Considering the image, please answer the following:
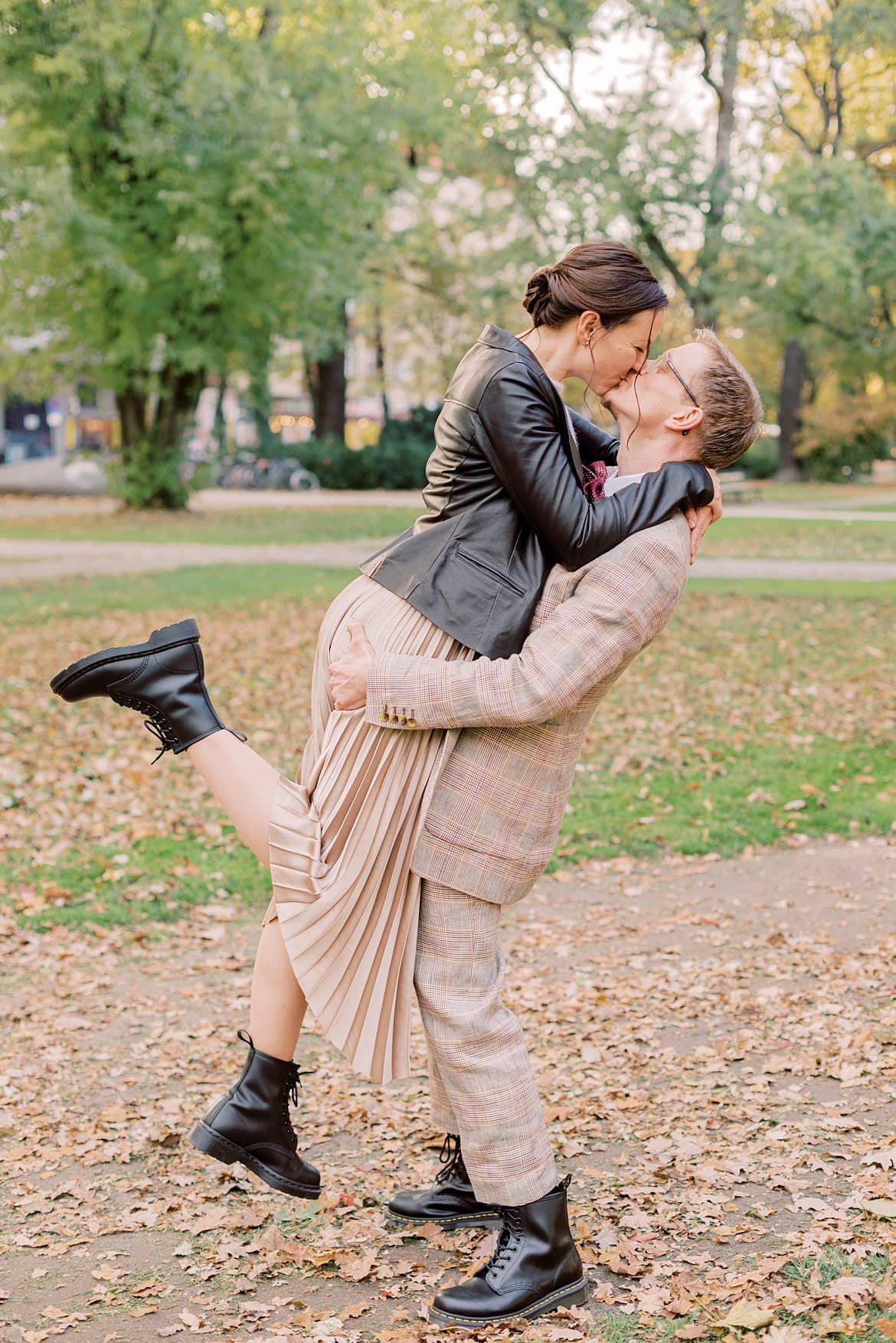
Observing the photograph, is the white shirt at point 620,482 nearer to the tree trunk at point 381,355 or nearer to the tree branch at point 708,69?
the tree branch at point 708,69

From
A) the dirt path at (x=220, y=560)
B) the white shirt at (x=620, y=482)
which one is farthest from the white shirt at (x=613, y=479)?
the dirt path at (x=220, y=560)

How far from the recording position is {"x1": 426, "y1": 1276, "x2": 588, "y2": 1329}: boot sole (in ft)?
9.50

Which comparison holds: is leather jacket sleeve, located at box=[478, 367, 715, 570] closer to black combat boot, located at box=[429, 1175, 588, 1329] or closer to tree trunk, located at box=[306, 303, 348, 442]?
black combat boot, located at box=[429, 1175, 588, 1329]

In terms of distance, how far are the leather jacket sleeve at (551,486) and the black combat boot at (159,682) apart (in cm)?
83

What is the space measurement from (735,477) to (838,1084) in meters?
28.3

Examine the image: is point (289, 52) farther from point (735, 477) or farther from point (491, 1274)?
point (491, 1274)

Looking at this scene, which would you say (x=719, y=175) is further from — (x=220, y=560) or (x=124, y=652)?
(x=124, y=652)

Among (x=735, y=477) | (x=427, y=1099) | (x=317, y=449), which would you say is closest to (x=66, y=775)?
(x=427, y=1099)

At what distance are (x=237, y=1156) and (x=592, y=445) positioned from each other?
180cm

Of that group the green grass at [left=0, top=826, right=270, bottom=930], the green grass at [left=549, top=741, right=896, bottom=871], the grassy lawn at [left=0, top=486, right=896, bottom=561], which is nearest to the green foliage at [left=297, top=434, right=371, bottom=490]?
the grassy lawn at [left=0, top=486, right=896, bottom=561]

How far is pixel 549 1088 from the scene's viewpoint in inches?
167

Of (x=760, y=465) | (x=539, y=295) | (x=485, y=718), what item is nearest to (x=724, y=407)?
(x=539, y=295)

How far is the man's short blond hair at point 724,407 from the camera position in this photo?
287 centimetres

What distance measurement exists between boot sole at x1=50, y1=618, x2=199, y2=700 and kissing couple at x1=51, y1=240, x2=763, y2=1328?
35 centimetres
